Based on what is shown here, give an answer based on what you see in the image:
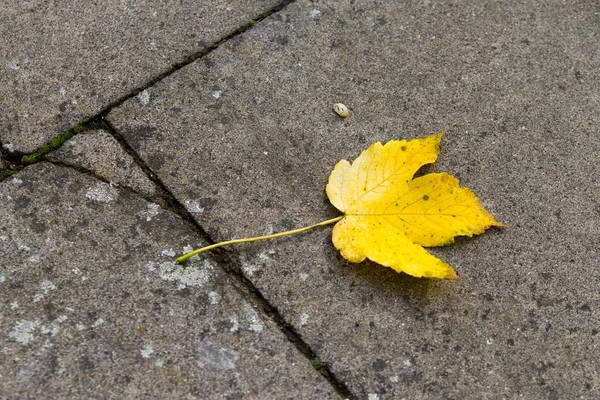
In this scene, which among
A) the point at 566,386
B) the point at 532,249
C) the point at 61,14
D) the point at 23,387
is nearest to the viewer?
the point at 23,387

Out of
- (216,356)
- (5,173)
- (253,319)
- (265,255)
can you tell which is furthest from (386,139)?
(5,173)

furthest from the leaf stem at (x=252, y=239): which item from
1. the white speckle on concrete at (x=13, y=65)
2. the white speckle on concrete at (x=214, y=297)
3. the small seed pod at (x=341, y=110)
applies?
the white speckle on concrete at (x=13, y=65)

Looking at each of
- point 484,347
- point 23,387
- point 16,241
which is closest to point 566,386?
point 484,347

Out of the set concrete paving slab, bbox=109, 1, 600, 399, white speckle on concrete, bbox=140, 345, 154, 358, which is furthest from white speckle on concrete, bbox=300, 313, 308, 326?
white speckle on concrete, bbox=140, 345, 154, 358

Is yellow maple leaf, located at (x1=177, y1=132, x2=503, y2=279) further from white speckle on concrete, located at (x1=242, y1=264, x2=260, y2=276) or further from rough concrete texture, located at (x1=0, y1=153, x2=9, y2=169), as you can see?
rough concrete texture, located at (x1=0, y1=153, x2=9, y2=169)

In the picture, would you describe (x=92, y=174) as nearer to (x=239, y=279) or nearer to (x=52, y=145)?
(x=52, y=145)

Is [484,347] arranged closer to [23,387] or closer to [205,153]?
[205,153]
